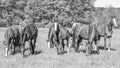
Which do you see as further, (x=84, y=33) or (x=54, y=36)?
(x=84, y=33)

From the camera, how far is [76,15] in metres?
48.4

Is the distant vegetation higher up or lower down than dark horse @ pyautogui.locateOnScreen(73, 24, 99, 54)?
lower down

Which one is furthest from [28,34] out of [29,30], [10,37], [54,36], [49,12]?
[49,12]

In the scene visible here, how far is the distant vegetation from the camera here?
46.4 meters

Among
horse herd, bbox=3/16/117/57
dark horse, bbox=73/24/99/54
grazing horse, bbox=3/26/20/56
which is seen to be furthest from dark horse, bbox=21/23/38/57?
dark horse, bbox=73/24/99/54

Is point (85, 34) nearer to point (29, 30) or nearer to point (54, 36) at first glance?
point (54, 36)

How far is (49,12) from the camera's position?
46.4m

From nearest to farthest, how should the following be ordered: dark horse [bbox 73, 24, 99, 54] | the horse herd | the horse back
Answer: the horse back < the horse herd < dark horse [bbox 73, 24, 99, 54]

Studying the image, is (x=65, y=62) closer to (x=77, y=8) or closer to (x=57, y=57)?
(x=57, y=57)

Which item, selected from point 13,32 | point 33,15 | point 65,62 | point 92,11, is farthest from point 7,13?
point 65,62

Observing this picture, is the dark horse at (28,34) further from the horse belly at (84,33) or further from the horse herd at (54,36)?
the horse belly at (84,33)

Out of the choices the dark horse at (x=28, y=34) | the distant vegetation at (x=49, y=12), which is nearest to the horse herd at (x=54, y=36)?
the dark horse at (x=28, y=34)

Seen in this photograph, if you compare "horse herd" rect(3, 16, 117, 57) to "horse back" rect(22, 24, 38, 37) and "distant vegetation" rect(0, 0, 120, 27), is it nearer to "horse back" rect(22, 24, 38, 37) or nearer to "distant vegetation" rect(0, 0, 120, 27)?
"horse back" rect(22, 24, 38, 37)

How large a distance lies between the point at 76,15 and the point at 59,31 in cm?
3533
